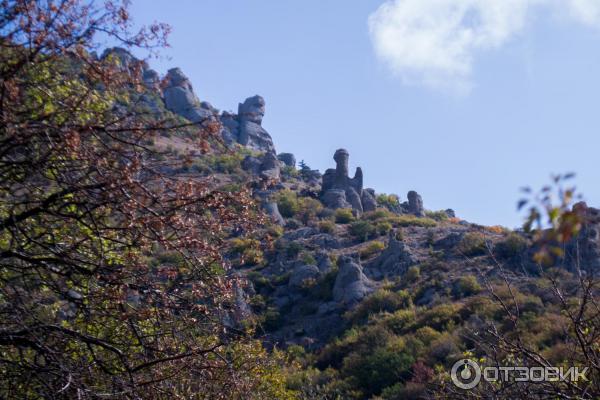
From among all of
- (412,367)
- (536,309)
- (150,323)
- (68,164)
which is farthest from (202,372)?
(536,309)

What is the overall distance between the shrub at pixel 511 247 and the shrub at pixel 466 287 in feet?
10.0

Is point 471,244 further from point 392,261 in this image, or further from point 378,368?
point 378,368

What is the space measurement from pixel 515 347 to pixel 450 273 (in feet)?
92.1

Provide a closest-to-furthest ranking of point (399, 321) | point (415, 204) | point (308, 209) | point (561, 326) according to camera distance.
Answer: point (561, 326) → point (399, 321) → point (308, 209) → point (415, 204)

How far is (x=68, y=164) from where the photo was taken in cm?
544

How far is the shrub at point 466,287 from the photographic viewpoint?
96.8 feet

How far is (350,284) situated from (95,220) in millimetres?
27820

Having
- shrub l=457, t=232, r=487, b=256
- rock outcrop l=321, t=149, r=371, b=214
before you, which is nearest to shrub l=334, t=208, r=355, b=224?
rock outcrop l=321, t=149, r=371, b=214

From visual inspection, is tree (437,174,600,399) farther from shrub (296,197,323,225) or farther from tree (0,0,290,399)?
shrub (296,197,323,225)

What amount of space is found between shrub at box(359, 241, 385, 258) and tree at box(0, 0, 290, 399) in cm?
3302

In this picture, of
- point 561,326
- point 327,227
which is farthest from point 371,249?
point 561,326

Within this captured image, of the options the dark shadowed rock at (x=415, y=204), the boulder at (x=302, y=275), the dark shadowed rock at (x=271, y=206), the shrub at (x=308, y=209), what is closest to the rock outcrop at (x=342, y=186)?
the shrub at (x=308, y=209)

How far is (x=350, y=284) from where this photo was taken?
1286 inches

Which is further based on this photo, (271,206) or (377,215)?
(377,215)
